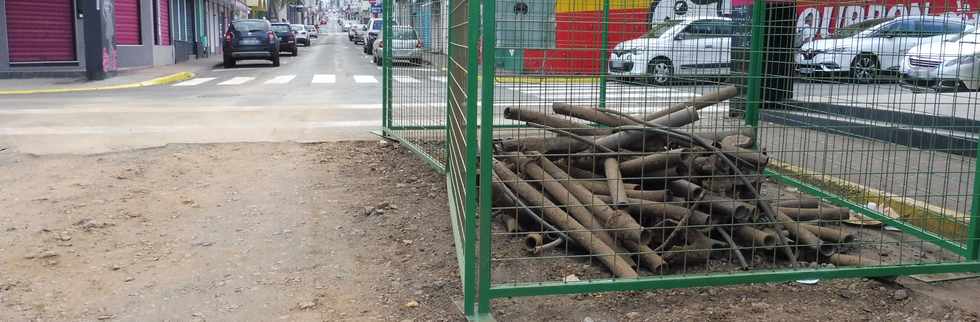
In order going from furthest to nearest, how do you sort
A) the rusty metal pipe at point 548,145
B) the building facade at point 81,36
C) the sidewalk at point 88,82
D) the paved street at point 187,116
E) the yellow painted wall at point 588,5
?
the building facade at point 81,36 < the sidewalk at point 88,82 < the paved street at point 187,116 < the yellow painted wall at point 588,5 < the rusty metal pipe at point 548,145

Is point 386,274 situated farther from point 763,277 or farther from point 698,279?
point 763,277

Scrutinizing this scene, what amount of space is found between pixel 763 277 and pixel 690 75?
41.7 inches

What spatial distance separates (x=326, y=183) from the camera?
6258 millimetres

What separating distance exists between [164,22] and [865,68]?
26.4 meters

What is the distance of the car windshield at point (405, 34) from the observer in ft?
22.7

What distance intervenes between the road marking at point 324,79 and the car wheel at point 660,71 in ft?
46.0

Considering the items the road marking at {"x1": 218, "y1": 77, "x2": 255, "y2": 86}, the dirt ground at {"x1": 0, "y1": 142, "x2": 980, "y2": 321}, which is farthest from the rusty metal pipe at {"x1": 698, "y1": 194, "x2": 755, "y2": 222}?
the road marking at {"x1": 218, "y1": 77, "x2": 255, "y2": 86}

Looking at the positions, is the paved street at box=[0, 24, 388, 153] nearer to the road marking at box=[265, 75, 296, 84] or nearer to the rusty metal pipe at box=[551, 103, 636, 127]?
the road marking at box=[265, 75, 296, 84]

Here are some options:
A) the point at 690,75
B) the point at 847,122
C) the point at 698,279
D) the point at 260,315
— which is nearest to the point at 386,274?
the point at 260,315

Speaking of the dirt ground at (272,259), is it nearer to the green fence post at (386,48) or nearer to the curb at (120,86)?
the green fence post at (386,48)

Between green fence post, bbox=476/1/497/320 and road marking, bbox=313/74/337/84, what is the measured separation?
14.6m

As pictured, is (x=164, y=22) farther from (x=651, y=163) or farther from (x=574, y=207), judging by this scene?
(x=651, y=163)

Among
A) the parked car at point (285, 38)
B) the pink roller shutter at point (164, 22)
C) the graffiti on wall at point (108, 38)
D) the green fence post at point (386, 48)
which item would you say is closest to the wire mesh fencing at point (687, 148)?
the green fence post at point (386, 48)

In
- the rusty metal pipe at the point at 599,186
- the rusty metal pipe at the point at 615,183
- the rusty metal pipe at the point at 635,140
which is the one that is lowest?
the rusty metal pipe at the point at 599,186
